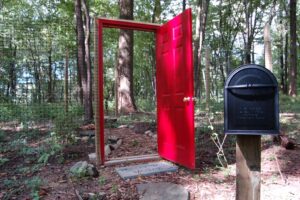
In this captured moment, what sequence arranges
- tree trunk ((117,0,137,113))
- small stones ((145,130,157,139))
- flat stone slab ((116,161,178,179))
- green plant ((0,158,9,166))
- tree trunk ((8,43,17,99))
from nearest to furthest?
flat stone slab ((116,161,178,179)), green plant ((0,158,9,166)), tree trunk ((8,43,17,99)), small stones ((145,130,157,139)), tree trunk ((117,0,137,113))

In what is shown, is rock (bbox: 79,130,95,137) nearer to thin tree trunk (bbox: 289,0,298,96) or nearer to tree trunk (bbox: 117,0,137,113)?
tree trunk (bbox: 117,0,137,113)

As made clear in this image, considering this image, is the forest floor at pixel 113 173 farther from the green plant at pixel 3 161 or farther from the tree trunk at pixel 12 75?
the tree trunk at pixel 12 75

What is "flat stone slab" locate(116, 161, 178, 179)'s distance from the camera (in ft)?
11.7

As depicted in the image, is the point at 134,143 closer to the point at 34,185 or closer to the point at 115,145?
the point at 115,145

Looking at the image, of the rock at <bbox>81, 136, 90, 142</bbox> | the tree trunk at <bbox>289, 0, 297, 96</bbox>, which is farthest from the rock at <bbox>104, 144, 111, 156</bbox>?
the tree trunk at <bbox>289, 0, 297, 96</bbox>

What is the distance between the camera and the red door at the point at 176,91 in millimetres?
3533

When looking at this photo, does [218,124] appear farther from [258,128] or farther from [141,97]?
[258,128]

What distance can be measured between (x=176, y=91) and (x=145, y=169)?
1.20m

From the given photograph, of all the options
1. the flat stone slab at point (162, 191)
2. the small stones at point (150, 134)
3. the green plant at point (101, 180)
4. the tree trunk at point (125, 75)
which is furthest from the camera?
the tree trunk at point (125, 75)

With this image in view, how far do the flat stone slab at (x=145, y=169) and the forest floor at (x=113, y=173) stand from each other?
9 cm

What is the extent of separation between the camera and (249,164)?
1765 millimetres

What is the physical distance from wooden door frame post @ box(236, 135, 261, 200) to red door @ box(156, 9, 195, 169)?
1688 mm

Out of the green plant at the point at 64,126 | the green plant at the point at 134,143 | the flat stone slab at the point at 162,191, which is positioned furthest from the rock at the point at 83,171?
the green plant at the point at 134,143

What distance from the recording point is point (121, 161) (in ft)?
13.6
